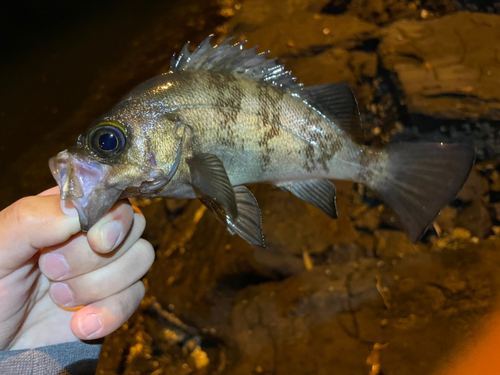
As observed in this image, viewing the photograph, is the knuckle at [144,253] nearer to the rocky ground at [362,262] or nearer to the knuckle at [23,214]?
the knuckle at [23,214]

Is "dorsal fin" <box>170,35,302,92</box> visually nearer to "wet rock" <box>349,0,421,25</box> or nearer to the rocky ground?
the rocky ground

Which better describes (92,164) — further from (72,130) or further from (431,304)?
(72,130)

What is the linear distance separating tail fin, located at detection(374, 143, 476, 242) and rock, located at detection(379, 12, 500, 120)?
1204 millimetres

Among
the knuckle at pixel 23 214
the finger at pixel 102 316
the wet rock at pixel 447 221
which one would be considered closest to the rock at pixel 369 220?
the wet rock at pixel 447 221

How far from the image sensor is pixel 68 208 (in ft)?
3.25

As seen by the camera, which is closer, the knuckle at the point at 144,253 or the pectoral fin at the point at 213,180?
the pectoral fin at the point at 213,180

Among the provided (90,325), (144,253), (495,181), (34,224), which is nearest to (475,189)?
(495,181)

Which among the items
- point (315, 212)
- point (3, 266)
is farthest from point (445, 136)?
point (3, 266)

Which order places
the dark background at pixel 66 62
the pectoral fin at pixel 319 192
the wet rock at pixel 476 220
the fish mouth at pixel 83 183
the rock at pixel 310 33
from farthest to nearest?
the dark background at pixel 66 62, the rock at pixel 310 33, the wet rock at pixel 476 220, the pectoral fin at pixel 319 192, the fish mouth at pixel 83 183

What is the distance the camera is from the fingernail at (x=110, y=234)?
1055mm

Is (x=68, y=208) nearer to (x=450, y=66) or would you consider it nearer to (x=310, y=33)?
(x=450, y=66)

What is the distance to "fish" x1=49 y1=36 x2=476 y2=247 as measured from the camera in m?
0.93

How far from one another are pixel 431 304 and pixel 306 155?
137 cm

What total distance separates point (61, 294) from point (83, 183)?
596 mm
